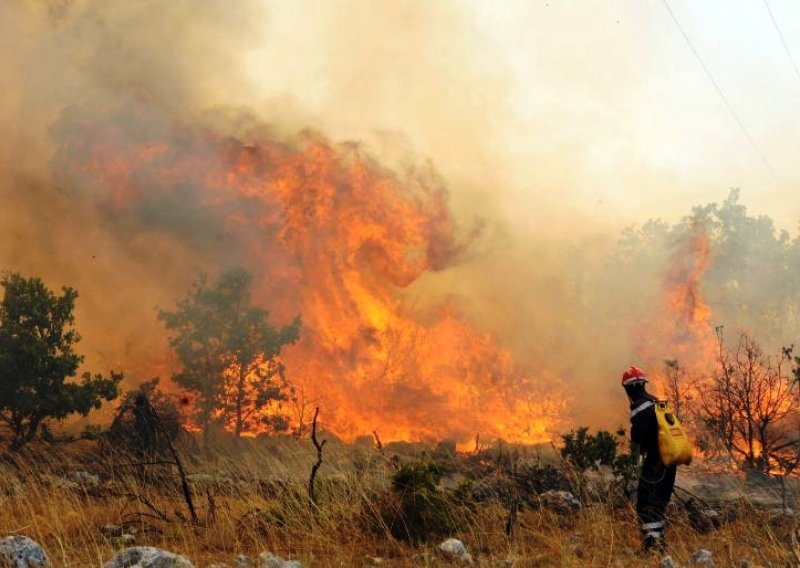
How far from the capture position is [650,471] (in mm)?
8070

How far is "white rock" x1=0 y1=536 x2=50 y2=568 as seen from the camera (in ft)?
17.5

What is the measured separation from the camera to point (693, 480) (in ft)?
57.1

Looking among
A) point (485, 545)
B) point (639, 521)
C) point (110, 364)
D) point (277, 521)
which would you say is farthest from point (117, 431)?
point (110, 364)

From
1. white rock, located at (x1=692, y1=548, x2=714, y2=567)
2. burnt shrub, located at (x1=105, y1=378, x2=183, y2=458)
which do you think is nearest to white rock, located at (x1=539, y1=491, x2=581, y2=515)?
white rock, located at (x1=692, y1=548, x2=714, y2=567)

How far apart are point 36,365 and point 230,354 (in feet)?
33.2

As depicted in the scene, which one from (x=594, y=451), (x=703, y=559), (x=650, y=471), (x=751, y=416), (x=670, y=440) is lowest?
(x=703, y=559)

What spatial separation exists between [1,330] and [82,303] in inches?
772

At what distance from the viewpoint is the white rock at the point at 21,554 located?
5.33 m

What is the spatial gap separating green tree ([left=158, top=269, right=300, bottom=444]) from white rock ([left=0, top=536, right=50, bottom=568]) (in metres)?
26.3

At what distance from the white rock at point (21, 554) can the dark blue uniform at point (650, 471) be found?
644cm

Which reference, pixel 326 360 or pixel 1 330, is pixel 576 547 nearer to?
pixel 1 330

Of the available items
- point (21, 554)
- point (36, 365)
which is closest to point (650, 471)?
point (21, 554)

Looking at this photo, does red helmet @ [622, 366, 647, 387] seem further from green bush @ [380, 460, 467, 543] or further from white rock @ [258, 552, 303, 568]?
white rock @ [258, 552, 303, 568]

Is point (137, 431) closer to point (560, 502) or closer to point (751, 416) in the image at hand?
point (560, 502)
